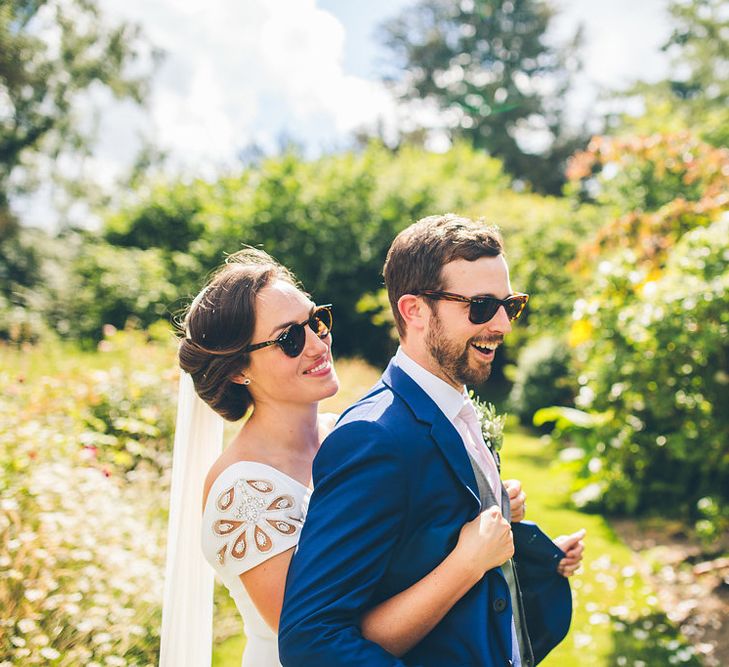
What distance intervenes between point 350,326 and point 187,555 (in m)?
12.2

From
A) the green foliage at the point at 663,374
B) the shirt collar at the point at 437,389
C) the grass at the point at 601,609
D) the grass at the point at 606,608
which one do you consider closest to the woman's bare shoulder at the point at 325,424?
the shirt collar at the point at 437,389

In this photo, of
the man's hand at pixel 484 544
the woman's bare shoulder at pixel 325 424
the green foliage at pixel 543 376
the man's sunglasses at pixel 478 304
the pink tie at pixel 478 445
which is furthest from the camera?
the green foliage at pixel 543 376

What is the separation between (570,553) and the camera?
2.29 metres

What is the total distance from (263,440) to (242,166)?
16.5 meters

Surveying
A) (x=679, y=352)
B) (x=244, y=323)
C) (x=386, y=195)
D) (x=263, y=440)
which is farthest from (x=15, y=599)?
(x=386, y=195)

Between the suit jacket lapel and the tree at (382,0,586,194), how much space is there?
32.9 metres

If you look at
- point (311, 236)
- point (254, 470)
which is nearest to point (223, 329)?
point (254, 470)

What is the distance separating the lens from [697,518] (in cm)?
659

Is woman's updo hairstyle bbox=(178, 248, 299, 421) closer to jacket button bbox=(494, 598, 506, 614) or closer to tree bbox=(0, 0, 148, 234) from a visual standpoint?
jacket button bbox=(494, 598, 506, 614)

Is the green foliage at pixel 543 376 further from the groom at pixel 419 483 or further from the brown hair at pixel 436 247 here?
the brown hair at pixel 436 247

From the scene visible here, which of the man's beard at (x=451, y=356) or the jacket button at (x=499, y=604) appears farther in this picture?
the man's beard at (x=451, y=356)

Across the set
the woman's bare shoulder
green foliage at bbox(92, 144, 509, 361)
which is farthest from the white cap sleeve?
green foliage at bbox(92, 144, 509, 361)

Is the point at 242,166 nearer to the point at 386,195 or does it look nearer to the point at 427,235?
the point at 386,195

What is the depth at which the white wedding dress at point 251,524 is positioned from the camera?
2033 millimetres
